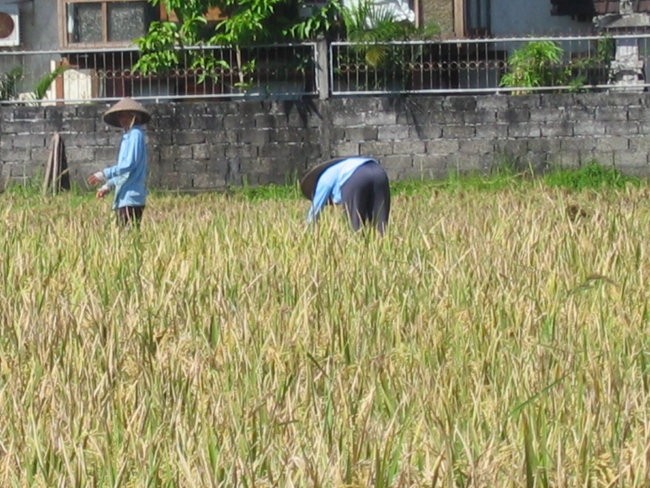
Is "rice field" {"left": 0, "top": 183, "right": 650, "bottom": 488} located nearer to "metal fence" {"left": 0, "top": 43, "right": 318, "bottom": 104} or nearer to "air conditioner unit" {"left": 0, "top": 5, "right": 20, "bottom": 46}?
"metal fence" {"left": 0, "top": 43, "right": 318, "bottom": 104}

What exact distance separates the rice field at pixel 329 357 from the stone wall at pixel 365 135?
30.3 feet

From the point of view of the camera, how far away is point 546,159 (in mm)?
18594

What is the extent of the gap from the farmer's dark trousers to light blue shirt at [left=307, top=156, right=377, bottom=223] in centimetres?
3

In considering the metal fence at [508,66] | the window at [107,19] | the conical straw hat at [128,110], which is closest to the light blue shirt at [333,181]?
the conical straw hat at [128,110]

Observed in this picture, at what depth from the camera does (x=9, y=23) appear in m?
26.8

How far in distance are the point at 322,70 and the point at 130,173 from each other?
757 cm

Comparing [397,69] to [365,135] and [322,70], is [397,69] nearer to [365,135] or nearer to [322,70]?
[322,70]

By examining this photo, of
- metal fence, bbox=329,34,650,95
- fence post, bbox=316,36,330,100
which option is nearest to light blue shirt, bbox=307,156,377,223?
metal fence, bbox=329,34,650,95

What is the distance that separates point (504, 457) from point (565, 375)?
3.15ft

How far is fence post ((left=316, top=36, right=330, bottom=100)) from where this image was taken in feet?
62.2

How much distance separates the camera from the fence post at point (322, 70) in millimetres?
18969

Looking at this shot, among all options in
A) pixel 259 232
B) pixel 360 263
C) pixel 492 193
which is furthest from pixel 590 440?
pixel 492 193

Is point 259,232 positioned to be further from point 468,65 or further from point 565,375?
point 468,65

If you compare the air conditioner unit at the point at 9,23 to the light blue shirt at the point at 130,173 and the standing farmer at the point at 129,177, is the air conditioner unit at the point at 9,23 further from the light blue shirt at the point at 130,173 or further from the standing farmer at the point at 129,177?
the light blue shirt at the point at 130,173
